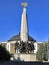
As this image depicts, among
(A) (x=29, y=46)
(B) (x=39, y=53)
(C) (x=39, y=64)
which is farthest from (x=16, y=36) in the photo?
(C) (x=39, y=64)

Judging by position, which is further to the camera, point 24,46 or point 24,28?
point 24,28

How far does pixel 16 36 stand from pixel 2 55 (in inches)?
1569

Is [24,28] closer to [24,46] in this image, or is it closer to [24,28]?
[24,28]

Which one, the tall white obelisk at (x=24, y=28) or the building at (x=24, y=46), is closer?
the building at (x=24, y=46)

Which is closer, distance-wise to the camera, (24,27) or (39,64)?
(39,64)

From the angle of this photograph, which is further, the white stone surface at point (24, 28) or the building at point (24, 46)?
the white stone surface at point (24, 28)

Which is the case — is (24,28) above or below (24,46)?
above

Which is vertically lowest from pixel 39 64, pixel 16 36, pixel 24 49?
pixel 39 64

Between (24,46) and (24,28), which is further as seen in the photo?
(24,28)

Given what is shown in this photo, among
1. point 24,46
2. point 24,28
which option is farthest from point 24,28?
point 24,46

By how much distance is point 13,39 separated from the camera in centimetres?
9281

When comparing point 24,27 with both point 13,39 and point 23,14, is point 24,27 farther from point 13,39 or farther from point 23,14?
point 13,39

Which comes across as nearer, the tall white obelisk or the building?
the building

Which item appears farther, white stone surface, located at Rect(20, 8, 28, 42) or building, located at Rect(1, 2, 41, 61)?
white stone surface, located at Rect(20, 8, 28, 42)
